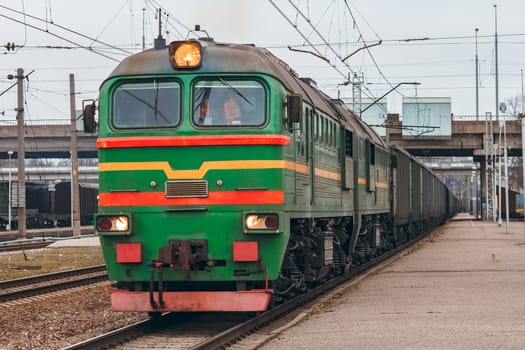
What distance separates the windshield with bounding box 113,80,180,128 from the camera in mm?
11836

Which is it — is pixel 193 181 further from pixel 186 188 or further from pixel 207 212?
pixel 207 212

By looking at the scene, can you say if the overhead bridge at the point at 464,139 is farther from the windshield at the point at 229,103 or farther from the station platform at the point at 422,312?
the windshield at the point at 229,103

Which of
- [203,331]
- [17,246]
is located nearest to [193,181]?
[203,331]

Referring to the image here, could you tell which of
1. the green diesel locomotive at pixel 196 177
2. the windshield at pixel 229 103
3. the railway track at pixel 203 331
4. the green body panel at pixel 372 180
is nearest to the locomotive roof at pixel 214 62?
the green diesel locomotive at pixel 196 177

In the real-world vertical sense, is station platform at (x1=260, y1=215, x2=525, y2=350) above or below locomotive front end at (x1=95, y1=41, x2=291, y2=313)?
below

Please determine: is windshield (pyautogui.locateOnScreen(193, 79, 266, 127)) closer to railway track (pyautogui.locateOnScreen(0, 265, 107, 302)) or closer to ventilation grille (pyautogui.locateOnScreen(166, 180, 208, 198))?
ventilation grille (pyautogui.locateOnScreen(166, 180, 208, 198))

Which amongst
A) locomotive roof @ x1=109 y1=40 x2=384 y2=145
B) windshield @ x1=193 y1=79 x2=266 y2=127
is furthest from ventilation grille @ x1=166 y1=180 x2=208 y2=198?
locomotive roof @ x1=109 y1=40 x2=384 y2=145

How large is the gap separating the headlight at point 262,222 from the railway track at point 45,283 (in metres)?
6.78

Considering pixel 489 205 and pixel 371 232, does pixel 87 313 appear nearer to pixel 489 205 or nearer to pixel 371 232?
pixel 371 232

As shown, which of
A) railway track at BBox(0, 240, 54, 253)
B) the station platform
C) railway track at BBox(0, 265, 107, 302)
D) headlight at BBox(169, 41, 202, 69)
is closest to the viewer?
the station platform

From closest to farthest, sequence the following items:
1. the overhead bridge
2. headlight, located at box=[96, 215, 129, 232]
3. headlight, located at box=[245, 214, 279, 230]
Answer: headlight, located at box=[245, 214, 279, 230] < headlight, located at box=[96, 215, 129, 232] < the overhead bridge

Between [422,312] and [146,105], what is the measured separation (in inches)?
197

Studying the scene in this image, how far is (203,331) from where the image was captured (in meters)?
12.0

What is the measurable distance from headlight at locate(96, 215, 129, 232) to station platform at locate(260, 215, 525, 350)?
96.5 inches
